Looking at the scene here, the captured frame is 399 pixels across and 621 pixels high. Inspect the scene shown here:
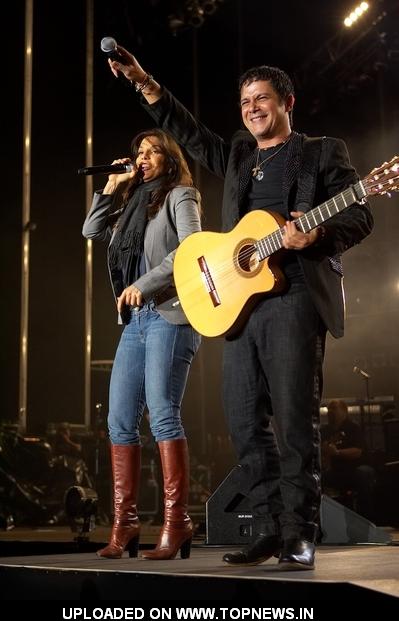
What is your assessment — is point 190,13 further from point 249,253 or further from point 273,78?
point 249,253

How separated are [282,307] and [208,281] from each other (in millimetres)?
361

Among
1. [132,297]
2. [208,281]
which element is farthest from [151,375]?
[208,281]

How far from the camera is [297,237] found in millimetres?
2488

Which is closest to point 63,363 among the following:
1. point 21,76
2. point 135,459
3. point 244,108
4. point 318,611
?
point 21,76

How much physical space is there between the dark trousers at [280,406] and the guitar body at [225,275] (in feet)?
0.20

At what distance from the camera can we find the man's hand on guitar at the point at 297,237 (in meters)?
2.49

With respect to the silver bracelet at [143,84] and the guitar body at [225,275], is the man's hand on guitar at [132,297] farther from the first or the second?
the silver bracelet at [143,84]

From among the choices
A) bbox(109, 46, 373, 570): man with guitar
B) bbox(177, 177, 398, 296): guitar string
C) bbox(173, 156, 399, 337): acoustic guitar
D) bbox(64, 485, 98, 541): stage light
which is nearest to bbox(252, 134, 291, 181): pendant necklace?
bbox(109, 46, 373, 570): man with guitar

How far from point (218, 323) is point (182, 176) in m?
0.86

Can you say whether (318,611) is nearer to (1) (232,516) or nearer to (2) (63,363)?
(1) (232,516)

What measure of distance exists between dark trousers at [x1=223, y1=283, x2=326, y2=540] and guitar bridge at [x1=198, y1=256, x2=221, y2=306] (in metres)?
0.16

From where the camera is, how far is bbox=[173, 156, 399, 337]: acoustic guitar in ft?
8.16

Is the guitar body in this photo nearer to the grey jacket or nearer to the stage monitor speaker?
the grey jacket

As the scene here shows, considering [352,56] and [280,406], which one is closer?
[280,406]
